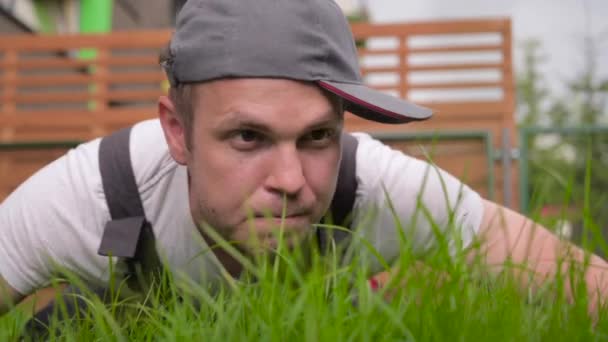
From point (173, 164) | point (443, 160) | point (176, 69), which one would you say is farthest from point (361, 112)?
point (443, 160)

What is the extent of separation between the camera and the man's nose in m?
1.57

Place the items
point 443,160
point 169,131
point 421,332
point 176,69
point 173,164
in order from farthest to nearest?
point 443,160 < point 173,164 < point 169,131 < point 176,69 < point 421,332

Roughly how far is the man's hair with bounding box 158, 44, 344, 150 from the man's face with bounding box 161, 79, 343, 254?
20mm

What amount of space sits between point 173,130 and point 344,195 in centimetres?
52

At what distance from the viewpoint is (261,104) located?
1602 millimetres

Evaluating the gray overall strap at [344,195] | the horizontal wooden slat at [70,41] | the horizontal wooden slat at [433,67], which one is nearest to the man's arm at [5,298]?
the gray overall strap at [344,195]

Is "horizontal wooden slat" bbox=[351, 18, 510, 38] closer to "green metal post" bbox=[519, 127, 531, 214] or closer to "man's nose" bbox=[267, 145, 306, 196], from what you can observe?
"green metal post" bbox=[519, 127, 531, 214]

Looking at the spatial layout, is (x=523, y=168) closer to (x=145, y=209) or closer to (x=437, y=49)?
(x=437, y=49)

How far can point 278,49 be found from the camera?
5.33 feet

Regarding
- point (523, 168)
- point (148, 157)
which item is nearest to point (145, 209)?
point (148, 157)

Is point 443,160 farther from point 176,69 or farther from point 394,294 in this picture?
point 394,294

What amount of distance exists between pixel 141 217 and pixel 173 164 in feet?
0.70

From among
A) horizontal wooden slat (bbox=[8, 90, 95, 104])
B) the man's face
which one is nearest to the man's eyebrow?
the man's face

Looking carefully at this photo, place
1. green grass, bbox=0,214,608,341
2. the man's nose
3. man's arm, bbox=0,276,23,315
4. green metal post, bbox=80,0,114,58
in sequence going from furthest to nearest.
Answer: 1. green metal post, bbox=80,0,114,58
2. man's arm, bbox=0,276,23,315
3. the man's nose
4. green grass, bbox=0,214,608,341
